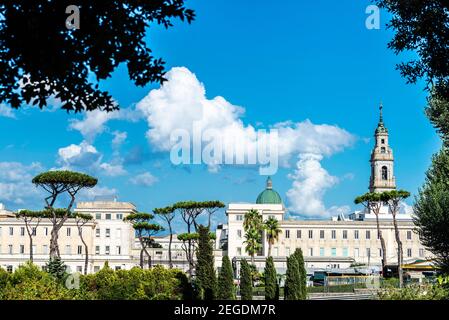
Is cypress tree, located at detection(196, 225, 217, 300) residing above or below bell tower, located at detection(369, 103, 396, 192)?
below

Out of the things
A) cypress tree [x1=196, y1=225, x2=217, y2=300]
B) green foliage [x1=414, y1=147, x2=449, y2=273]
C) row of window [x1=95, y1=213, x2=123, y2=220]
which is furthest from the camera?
row of window [x1=95, y1=213, x2=123, y2=220]

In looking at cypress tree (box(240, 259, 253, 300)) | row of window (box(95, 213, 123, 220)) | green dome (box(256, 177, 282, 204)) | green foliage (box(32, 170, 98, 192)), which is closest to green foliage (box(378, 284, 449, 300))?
cypress tree (box(240, 259, 253, 300))

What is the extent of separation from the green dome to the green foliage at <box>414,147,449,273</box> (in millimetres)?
83842

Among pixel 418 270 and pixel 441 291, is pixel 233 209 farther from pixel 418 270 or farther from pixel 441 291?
pixel 441 291

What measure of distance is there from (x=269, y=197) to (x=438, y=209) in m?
85.6

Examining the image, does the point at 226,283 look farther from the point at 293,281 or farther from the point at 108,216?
the point at 108,216

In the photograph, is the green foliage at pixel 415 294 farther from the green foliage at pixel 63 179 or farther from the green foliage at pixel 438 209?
the green foliage at pixel 63 179

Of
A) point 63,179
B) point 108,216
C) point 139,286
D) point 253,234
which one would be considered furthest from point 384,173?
point 139,286

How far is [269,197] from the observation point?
11369cm

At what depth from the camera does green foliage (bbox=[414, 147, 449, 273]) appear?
27938 millimetres

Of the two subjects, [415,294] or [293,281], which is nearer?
[415,294]

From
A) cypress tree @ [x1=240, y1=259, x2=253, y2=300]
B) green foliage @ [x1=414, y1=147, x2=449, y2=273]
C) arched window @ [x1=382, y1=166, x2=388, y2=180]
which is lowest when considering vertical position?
cypress tree @ [x1=240, y1=259, x2=253, y2=300]

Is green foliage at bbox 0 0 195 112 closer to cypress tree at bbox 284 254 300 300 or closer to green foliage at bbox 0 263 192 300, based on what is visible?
green foliage at bbox 0 263 192 300
